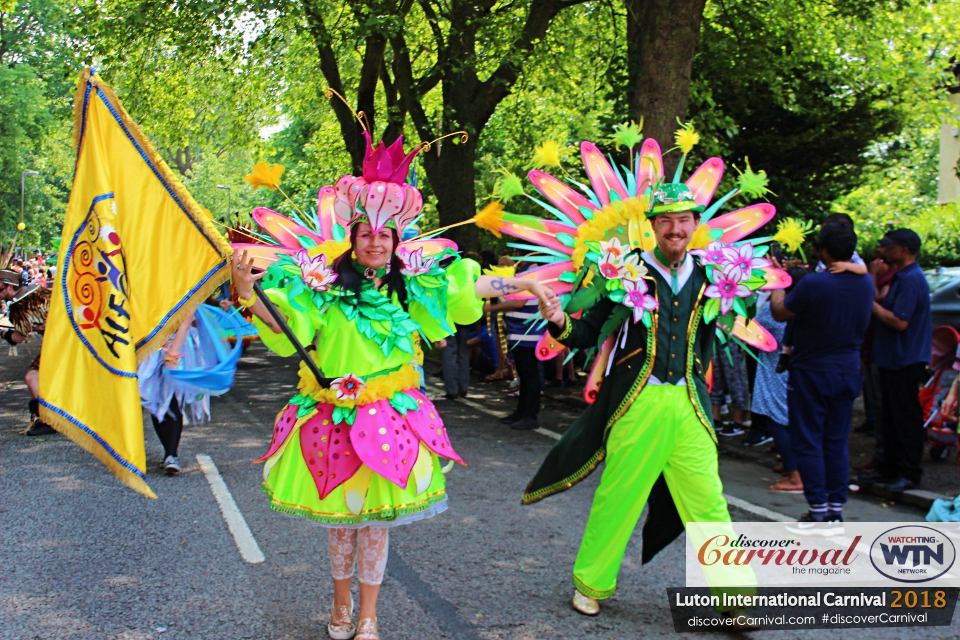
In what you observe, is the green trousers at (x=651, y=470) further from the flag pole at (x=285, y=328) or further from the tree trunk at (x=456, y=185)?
the tree trunk at (x=456, y=185)

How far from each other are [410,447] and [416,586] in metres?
1.16

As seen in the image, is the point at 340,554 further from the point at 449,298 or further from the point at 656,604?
the point at 656,604

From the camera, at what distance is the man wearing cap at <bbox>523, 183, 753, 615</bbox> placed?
3752 millimetres

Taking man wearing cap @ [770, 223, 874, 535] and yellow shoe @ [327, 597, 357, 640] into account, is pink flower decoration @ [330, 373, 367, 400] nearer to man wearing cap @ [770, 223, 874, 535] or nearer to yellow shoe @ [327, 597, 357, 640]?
yellow shoe @ [327, 597, 357, 640]

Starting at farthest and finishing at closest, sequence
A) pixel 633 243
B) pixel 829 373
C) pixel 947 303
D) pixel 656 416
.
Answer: pixel 947 303
pixel 829 373
pixel 633 243
pixel 656 416

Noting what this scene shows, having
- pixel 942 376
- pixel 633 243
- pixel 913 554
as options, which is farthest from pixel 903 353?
pixel 633 243

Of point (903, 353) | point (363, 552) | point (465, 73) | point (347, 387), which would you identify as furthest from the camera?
point (465, 73)

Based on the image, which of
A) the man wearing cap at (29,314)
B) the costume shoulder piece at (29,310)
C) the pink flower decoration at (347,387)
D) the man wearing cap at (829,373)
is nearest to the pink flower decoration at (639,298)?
the pink flower decoration at (347,387)

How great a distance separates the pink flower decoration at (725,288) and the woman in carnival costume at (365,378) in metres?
0.80

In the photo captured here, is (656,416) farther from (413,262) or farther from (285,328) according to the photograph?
(285,328)

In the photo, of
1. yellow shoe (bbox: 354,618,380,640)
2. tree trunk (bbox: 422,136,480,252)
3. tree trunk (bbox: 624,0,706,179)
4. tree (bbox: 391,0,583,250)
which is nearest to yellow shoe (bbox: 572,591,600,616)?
yellow shoe (bbox: 354,618,380,640)

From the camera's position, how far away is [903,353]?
243 inches

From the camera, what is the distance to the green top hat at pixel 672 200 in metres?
3.82

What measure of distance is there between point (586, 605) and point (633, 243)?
171 centimetres
